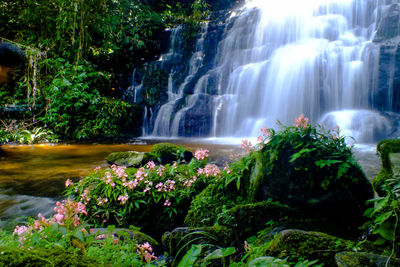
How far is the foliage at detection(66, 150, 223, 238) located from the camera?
128 inches

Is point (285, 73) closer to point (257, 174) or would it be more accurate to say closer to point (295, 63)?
point (295, 63)

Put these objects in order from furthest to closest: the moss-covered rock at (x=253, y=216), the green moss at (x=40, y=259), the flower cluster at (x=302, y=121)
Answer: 1. the flower cluster at (x=302, y=121)
2. the moss-covered rock at (x=253, y=216)
3. the green moss at (x=40, y=259)

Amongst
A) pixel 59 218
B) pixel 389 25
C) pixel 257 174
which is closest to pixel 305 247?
pixel 257 174

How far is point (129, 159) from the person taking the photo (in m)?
5.84

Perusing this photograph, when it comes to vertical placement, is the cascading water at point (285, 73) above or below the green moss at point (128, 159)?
above

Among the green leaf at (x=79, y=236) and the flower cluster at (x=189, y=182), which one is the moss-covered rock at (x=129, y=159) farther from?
the green leaf at (x=79, y=236)

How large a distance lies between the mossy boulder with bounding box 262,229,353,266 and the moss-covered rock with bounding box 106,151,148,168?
170 inches

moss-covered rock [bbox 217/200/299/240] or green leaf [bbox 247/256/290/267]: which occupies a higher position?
green leaf [bbox 247/256/290/267]

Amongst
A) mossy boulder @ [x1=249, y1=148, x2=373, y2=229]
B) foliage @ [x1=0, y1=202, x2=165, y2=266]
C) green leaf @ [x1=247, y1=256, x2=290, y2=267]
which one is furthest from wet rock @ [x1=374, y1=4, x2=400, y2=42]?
foliage @ [x1=0, y1=202, x2=165, y2=266]

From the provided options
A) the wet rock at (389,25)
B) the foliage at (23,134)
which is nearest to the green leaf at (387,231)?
the foliage at (23,134)

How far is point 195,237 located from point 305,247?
3.24 ft

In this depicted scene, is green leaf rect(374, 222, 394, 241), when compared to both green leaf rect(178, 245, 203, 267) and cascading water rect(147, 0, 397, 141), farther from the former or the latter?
cascading water rect(147, 0, 397, 141)

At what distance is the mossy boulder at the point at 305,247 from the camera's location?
1.58m

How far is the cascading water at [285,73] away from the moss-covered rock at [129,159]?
6960 mm
